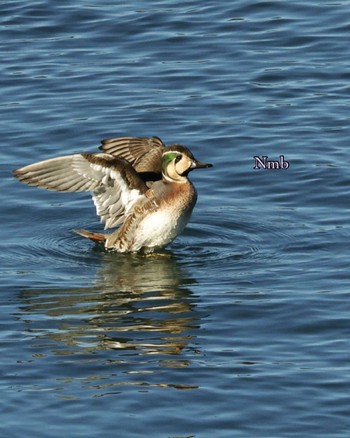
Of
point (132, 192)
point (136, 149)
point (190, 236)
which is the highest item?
point (136, 149)

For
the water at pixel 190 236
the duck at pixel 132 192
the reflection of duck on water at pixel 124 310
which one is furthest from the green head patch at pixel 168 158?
the reflection of duck on water at pixel 124 310

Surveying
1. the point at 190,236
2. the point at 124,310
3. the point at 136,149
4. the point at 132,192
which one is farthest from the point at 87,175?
the point at 124,310

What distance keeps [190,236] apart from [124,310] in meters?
2.24

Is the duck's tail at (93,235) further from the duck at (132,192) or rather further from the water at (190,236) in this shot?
the water at (190,236)

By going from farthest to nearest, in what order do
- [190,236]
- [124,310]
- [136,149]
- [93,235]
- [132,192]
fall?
[136,149] → [190,236] → [93,235] → [132,192] → [124,310]

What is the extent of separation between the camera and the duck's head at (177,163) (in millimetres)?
12719

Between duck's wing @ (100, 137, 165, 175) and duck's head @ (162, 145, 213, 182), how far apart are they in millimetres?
508

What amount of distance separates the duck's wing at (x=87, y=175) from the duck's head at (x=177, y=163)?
0.27m

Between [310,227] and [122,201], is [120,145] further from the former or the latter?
[310,227]

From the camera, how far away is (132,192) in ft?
41.9

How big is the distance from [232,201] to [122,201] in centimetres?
133

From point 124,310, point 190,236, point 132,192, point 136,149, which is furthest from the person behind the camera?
point 136,149

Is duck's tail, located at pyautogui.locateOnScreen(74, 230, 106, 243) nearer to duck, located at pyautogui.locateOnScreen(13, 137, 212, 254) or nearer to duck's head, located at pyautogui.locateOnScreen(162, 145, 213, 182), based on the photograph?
duck, located at pyautogui.locateOnScreen(13, 137, 212, 254)

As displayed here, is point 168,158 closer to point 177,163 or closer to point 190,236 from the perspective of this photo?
point 177,163
